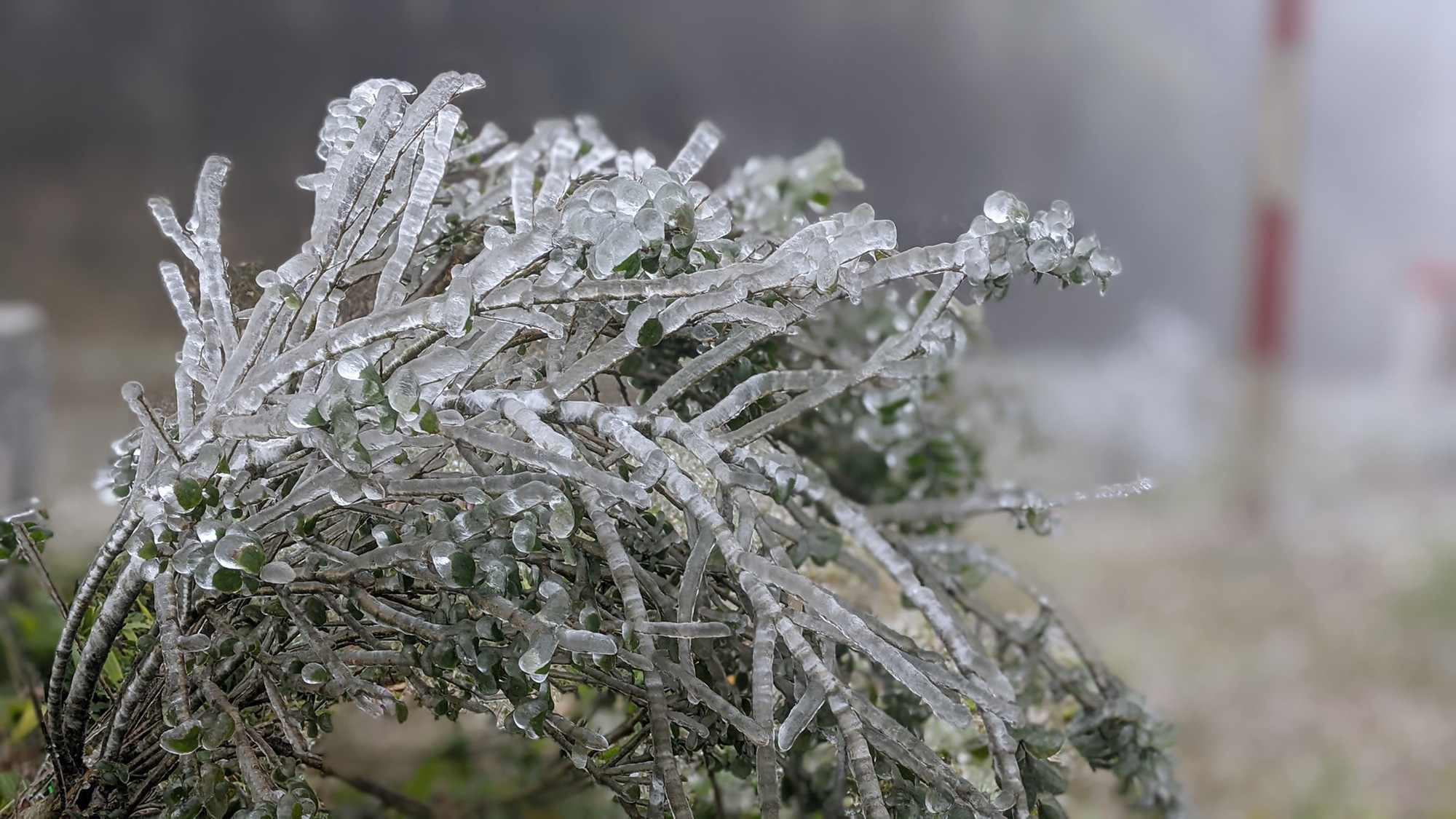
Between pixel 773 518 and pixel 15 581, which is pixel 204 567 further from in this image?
pixel 15 581

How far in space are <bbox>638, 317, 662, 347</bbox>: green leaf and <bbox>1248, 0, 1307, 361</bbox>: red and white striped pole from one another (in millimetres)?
2749

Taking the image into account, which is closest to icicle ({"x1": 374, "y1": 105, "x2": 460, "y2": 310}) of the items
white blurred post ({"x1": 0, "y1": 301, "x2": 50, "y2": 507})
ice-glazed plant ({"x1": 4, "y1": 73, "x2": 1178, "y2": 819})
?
ice-glazed plant ({"x1": 4, "y1": 73, "x2": 1178, "y2": 819})

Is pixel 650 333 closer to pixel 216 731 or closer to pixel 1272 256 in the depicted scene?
pixel 216 731

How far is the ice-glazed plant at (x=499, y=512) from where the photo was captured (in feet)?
0.66

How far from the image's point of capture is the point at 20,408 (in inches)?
41.2

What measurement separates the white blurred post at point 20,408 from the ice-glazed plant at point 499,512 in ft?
2.99

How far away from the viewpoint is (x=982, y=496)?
343mm

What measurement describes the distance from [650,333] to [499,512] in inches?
2.0

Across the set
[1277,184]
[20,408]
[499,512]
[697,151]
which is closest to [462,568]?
[499,512]

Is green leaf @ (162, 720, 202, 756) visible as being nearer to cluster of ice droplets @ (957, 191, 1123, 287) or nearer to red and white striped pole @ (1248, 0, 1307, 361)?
cluster of ice droplets @ (957, 191, 1123, 287)

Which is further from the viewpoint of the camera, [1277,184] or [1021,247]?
[1277,184]

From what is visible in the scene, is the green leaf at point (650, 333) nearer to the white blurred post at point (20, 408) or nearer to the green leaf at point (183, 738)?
the green leaf at point (183, 738)

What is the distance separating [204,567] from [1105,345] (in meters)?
2.70

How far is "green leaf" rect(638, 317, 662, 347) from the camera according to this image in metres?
0.21
